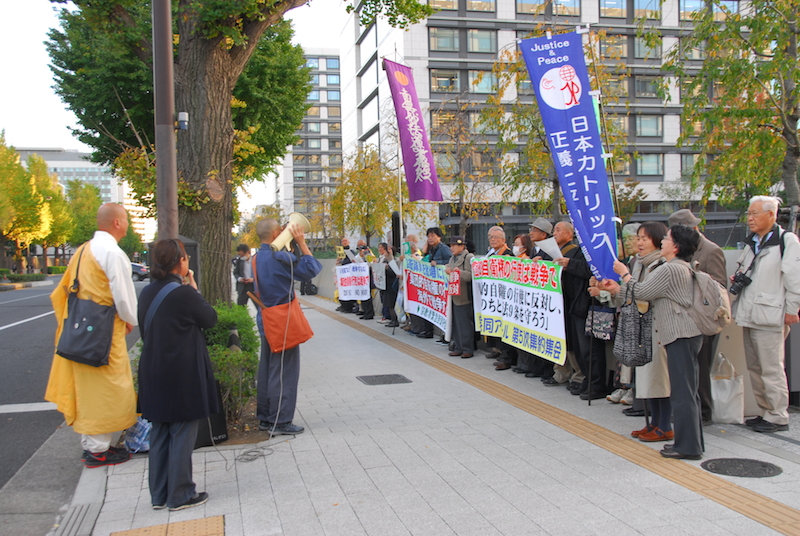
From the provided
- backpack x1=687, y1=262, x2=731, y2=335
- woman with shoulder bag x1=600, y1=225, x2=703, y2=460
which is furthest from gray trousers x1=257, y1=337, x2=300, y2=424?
backpack x1=687, y1=262, x2=731, y2=335

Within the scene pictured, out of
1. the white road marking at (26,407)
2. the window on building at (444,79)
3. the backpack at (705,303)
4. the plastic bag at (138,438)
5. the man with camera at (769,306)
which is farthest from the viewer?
the window on building at (444,79)

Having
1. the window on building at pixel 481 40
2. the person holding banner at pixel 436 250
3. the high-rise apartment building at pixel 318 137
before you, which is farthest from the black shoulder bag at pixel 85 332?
the high-rise apartment building at pixel 318 137

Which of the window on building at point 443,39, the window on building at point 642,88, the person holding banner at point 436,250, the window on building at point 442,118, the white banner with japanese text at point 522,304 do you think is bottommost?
the white banner with japanese text at point 522,304

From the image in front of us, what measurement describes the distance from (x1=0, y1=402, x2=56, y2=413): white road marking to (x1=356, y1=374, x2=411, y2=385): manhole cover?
12.2ft

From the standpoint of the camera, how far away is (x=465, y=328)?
32.3 ft

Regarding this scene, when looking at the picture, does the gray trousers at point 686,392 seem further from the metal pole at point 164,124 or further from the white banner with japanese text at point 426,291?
the white banner with japanese text at point 426,291

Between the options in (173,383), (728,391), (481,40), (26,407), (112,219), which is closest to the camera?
(173,383)

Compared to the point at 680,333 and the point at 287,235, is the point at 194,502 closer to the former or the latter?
the point at 287,235

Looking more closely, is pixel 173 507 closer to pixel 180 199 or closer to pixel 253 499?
pixel 253 499

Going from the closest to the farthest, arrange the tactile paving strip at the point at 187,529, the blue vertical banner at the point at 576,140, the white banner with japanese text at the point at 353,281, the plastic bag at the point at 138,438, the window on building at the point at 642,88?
the tactile paving strip at the point at 187,529, the plastic bag at the point at 138,438, the blue vertical banner at the point at 576,140, the white banner with japanese text at the point at 353,281, the window on building at the point at 642,88

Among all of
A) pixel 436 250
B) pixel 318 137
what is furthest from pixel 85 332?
pixel 318 137

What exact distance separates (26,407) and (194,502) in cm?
448

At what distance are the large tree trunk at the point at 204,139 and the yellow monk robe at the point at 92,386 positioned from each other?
2653mm

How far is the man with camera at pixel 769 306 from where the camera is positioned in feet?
17.7
